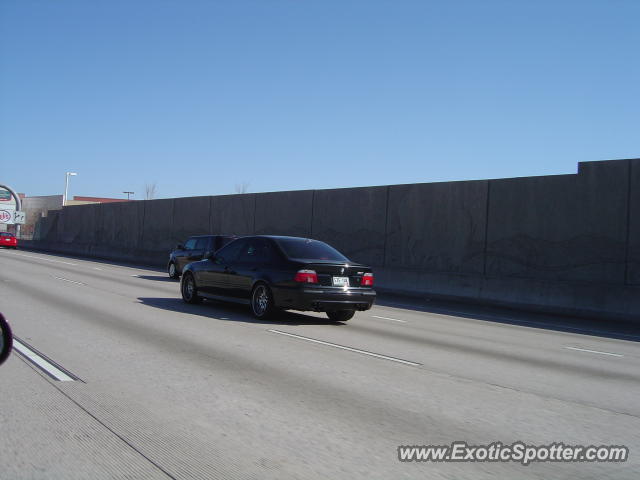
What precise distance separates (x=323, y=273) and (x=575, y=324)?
8.22 m

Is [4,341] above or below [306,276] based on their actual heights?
below

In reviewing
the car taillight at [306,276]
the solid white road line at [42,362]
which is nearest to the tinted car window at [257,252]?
the car taillight at [306,276]

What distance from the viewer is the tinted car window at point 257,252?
12.9 m

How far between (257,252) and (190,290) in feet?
9.08

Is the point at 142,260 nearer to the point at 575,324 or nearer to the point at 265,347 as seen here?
the point at 575,324

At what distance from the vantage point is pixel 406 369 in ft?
26.7

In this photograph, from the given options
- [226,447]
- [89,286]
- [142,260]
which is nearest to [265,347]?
[226,447]

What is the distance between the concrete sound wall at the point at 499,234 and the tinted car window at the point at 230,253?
9.82 meters

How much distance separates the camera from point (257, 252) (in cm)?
1327

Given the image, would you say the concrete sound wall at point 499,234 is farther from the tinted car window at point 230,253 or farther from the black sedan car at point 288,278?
the tinted car window at point 230,253

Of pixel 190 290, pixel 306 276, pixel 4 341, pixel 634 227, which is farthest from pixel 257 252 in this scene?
pixel 634 227

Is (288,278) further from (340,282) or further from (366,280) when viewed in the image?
(366,280)

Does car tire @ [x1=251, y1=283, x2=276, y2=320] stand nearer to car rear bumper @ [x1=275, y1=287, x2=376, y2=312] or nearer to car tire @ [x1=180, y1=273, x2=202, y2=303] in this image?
car rear bumper @ [x1=275, y1=287, x2=376, y2=312]

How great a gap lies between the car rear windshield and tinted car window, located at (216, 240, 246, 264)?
47.4 inches
